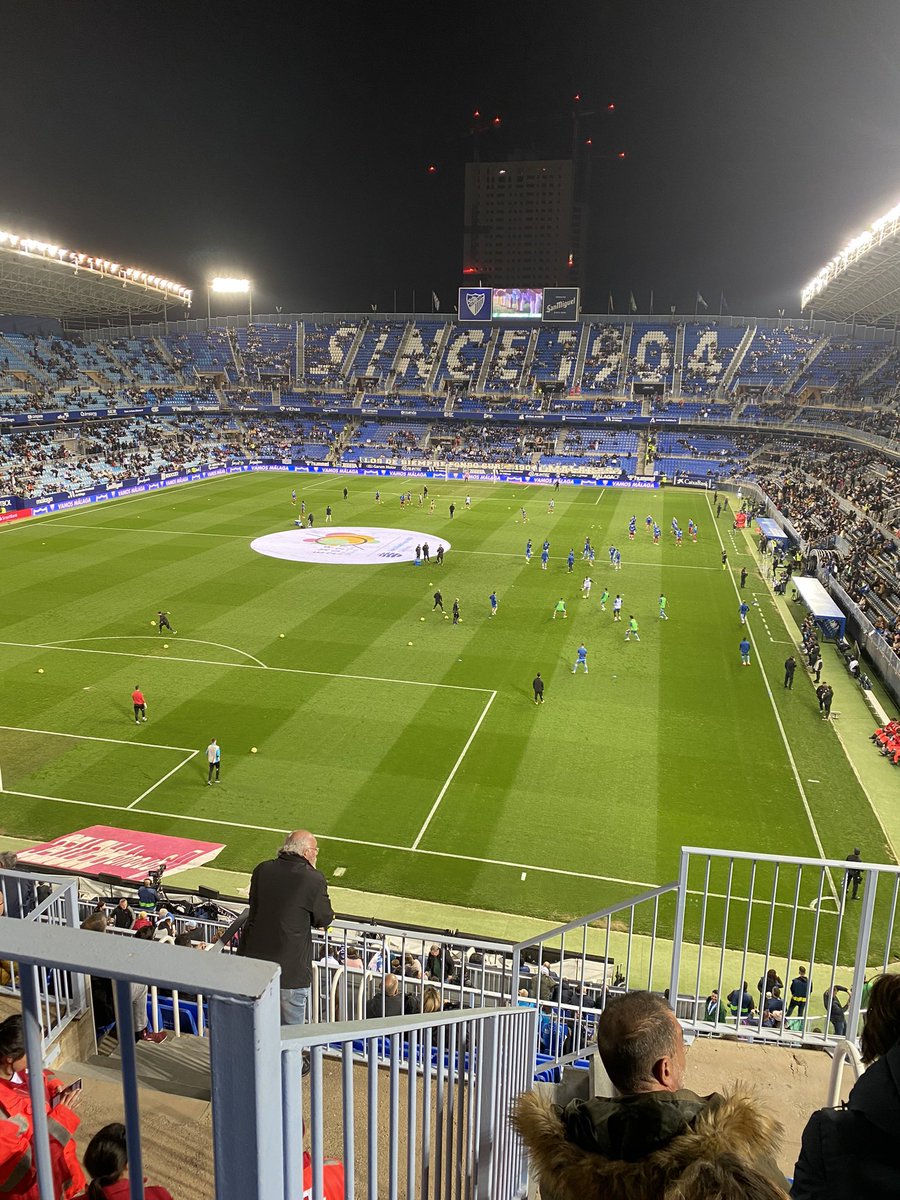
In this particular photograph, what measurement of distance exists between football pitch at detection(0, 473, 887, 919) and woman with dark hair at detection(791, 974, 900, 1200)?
13606 mm

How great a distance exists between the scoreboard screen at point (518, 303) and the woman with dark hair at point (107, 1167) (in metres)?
111

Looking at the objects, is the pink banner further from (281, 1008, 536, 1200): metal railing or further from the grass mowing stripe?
(281, 1008, 536, 1200): metal railing

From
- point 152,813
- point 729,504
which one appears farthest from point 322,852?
point 729,504

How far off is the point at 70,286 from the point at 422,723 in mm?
69505

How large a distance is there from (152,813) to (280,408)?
84937 mm

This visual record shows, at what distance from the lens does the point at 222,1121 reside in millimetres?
1796

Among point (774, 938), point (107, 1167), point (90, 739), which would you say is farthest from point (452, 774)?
point (107, 1167)

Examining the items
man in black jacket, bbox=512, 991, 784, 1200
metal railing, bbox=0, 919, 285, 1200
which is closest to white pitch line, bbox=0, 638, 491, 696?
man in black jacket, bbox=512, 991, 784, 1200

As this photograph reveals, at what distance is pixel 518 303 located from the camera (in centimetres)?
10650

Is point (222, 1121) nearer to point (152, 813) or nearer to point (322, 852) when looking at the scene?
point (322, 852)

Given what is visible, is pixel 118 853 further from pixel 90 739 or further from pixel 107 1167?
pixel 107 1167

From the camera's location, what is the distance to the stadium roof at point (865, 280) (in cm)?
5240

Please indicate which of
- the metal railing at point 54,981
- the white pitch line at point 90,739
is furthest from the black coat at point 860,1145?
the white pitch line at point 90,739

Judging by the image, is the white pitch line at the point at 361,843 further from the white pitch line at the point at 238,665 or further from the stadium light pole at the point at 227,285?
the stadium light pole at the point at 227,285
